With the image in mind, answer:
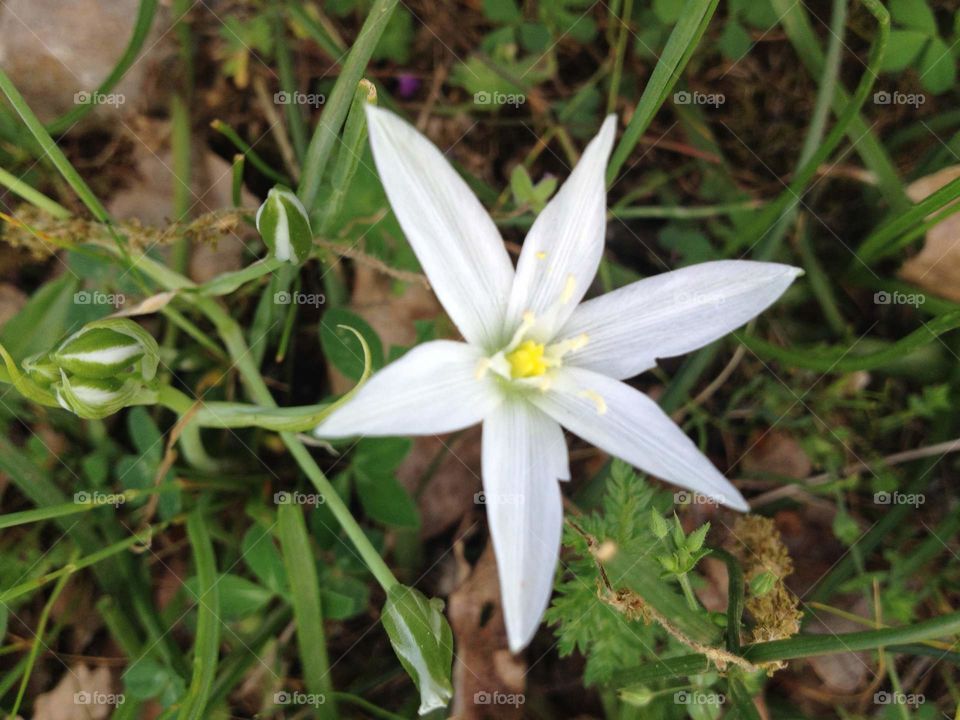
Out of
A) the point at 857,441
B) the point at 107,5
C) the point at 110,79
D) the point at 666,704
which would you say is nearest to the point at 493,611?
the point at 666,704

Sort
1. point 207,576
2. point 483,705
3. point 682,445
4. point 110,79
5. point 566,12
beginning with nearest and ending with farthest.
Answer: point 682,445 → point 207,576 → point 110,79 → point 483,705 → point 566,12

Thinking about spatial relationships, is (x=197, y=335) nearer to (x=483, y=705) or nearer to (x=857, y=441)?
(x=483, y=705)
